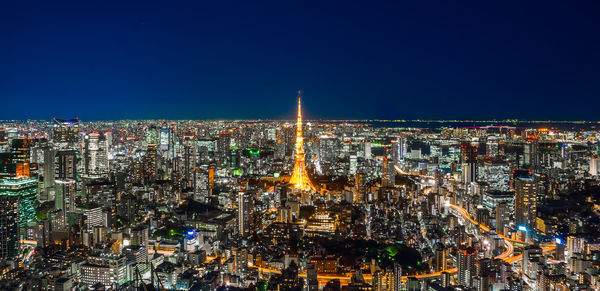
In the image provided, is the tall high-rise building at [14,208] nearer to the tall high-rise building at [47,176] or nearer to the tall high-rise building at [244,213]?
the tall high-rise building at [47,176]

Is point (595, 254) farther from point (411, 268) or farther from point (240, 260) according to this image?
point (240, 260)

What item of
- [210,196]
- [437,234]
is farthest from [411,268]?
[210,196]

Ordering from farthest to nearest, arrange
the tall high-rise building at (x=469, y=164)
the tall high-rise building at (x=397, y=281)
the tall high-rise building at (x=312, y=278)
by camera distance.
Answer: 1. the tall high-rise building at (x=469, y=164)
2. the tall high-rise building at (x=397, y=281)
3. the tall high-rise building at (x=312, y=278)

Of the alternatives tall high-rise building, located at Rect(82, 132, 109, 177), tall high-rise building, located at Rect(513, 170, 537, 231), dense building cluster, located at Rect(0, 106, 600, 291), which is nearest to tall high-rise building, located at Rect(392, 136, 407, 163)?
dense building cluster, located at Rect(0, 106, 600, 291)

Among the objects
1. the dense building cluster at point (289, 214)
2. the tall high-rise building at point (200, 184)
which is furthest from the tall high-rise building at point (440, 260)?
the tall high-rise building at point (200, 184)

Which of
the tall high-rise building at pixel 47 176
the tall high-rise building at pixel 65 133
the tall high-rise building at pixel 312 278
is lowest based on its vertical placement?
the tall high-rise building at pixel 312 278

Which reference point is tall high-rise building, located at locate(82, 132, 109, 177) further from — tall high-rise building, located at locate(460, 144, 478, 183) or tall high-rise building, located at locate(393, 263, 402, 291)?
tall high-rise building, located at locate(460, 144, 478, 183)
